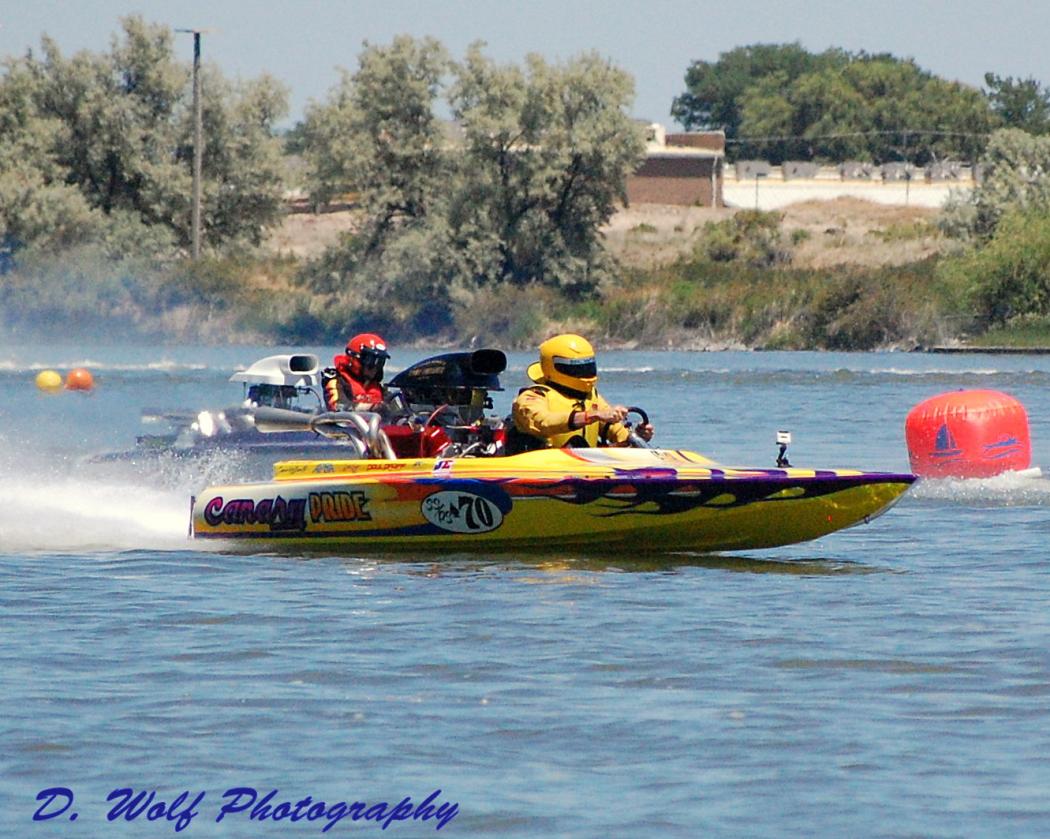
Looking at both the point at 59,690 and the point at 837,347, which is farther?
the point at 837,347

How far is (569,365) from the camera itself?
12859 mm

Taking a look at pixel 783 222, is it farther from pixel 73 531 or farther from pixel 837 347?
pixel 73 531

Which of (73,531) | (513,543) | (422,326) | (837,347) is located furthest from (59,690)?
(422,326)

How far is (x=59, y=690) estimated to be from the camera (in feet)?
29.0

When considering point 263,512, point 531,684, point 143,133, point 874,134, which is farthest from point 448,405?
point 874,134

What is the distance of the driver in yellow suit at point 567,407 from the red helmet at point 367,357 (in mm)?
3356

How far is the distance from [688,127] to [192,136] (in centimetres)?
6371

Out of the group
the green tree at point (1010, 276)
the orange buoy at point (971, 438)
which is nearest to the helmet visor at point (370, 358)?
the orange buoy at point (971, 438)

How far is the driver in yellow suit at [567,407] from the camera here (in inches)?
504

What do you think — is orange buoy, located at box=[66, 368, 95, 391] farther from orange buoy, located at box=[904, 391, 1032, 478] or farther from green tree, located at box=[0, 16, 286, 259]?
green tree, located at box=[0, 16, 286, 259]

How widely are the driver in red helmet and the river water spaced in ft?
5.08

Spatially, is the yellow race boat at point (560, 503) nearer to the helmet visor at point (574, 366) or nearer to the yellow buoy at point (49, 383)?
the helmet visor at point (574, 366)

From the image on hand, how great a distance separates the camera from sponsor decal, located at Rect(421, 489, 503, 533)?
1279 centimetres

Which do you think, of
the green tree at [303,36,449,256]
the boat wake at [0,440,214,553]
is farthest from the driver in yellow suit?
the green tree at [303,36,449,256]
